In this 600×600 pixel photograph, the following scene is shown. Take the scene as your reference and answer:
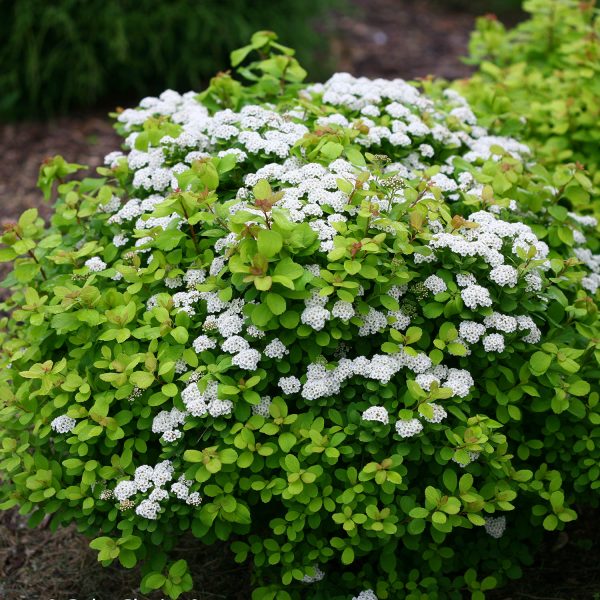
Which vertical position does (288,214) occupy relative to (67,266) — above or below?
above

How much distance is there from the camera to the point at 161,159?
8.40 feet

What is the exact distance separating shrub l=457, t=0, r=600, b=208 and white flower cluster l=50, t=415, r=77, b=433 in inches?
76.2

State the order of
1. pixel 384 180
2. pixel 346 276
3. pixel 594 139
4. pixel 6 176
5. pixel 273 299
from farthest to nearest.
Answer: pixel 6 176
pixel 594 139
pixel 384 180
pixel 346 276
pixel 273 299

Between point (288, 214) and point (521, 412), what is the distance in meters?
1.00

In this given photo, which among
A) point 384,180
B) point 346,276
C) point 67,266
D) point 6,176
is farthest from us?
point 6,176

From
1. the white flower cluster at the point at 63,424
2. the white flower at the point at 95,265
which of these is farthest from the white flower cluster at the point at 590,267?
the white flower cluster at the point at 63,424

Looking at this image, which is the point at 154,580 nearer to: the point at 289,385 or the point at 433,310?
the point at 289,385

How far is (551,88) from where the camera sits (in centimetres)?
349

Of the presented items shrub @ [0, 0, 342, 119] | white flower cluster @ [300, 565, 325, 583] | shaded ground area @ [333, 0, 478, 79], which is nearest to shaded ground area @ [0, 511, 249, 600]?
white flower cluster @ [300, 565, 325, 583]

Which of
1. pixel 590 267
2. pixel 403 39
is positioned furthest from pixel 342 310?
pixel 403 39

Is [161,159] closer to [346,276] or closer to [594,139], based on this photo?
[346,276]

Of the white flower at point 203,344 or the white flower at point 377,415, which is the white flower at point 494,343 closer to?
the white flower at point 377,415

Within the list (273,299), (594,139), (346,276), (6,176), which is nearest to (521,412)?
(346,276)

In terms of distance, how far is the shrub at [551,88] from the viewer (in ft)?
10.5
